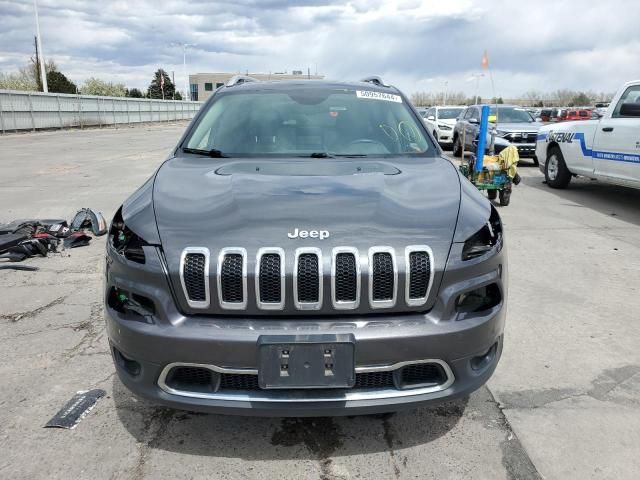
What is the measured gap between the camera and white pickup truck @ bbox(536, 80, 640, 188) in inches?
280

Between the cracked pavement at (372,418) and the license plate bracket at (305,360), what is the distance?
52cm

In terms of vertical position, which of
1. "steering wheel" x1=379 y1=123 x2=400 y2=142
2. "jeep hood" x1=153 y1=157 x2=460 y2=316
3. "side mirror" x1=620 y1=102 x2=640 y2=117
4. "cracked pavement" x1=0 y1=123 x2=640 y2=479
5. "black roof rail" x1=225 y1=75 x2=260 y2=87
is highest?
"black roof rail" x1=225 y1=75 x2=260 y2=87

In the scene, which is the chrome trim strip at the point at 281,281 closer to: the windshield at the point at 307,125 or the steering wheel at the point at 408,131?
the windshield at the point at 307,125

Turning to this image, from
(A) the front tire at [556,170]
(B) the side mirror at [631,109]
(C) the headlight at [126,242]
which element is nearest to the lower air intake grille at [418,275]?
(C) the headlight at [126,242]

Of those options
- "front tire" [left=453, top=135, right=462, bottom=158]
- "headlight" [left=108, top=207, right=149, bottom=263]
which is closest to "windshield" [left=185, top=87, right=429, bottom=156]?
"headlight" [left=108, top=207, right=149, bottom=263]

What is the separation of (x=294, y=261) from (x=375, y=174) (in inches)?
36.6

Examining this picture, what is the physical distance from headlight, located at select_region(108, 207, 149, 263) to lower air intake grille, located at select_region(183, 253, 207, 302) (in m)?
0.23

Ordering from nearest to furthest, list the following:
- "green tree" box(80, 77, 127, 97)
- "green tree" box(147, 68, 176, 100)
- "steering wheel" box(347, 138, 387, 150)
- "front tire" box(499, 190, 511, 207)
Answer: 1. "steering wheel" box(347, 138, 387, 150)
2. "front tire" box(499, 190, 511, 207)
3. "green tree" box(80, 77, 127, 97)
4. "green tree" box(147, 68, 176, 100)

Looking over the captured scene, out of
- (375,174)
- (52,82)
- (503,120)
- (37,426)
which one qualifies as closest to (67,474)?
(37,426)

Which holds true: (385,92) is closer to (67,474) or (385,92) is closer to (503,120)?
(67,474)

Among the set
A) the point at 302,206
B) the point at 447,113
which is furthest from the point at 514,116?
the point at 302,206

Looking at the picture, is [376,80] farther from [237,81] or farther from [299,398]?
[299,398]

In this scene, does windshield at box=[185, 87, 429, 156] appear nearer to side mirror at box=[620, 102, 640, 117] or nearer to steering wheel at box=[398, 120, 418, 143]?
steering wheel at box=[398, 120, 418, 143]

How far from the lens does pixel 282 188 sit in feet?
8.17
